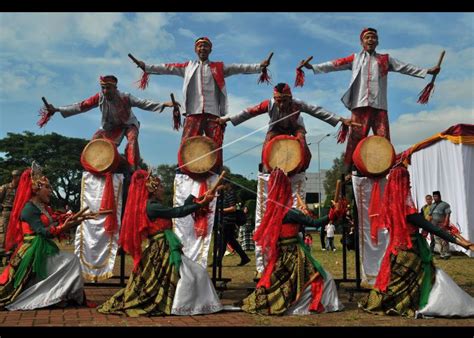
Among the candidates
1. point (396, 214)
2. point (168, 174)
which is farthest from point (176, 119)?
point (168, 174)

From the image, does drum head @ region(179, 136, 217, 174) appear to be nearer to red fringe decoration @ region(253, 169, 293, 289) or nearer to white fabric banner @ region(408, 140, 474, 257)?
red fringe decoration @ region(253, 169, 293, 289)

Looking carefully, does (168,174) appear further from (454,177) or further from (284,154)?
(284,154)

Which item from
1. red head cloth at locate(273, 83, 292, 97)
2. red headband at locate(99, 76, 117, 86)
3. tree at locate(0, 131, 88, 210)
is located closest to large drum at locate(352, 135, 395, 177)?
red head cloth at locate(273, 83, 292, 97)

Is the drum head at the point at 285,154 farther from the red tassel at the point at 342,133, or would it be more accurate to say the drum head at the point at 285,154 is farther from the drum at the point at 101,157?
the drum at the point at 101,157

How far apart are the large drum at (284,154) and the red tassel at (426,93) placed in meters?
1.96

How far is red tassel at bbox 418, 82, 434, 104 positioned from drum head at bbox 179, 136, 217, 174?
3068 millimetres

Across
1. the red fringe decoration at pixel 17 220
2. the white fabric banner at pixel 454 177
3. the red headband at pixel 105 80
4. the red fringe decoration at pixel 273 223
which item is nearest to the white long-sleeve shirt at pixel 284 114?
the red fringe decoration at pixel 273 223

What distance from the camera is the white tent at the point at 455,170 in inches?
454

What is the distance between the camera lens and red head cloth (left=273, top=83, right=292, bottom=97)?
6789mm

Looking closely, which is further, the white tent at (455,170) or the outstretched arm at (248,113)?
the white tent at (455,170)

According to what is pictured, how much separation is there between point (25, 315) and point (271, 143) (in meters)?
3.68

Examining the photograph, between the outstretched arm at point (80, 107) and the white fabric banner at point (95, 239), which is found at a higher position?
the outstretched arm at point (80, 107)

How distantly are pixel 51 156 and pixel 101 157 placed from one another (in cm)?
3113
